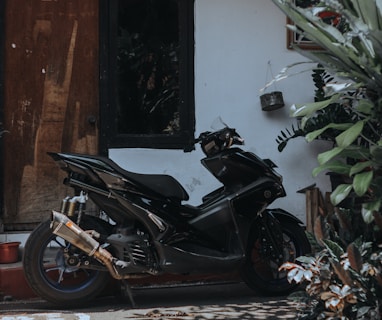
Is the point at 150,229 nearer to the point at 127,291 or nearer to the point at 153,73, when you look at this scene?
the point at 127,291

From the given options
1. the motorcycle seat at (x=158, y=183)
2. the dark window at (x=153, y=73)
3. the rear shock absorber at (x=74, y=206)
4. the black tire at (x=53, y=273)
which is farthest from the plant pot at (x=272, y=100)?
the black tire at (x=53, y=273)

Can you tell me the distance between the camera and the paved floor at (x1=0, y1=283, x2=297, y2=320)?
5.14 metres

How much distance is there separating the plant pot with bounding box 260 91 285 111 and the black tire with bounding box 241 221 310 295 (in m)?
1.31

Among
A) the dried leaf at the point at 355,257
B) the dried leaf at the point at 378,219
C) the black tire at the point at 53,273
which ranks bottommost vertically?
the black tire at the point at 53,273

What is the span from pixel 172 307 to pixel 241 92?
237 centimetres

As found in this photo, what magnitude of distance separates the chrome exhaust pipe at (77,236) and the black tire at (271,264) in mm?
1373

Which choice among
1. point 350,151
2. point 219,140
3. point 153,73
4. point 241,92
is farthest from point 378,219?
point 153,73

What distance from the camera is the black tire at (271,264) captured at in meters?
5.80

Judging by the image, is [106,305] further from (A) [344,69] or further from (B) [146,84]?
(A) [344,69]

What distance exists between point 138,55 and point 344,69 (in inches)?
129

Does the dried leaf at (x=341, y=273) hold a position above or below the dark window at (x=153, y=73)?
below

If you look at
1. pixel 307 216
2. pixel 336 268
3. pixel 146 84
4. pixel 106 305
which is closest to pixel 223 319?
pixel 106 305

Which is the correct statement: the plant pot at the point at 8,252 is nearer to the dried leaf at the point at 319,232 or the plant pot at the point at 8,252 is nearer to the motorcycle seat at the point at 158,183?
the motorcycle seat at the point at 158,183

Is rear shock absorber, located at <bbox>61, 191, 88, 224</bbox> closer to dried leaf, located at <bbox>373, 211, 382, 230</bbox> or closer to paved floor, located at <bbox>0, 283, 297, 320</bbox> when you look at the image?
paved floor, located at <bbox>0, 283, 297, 320</bbox>
